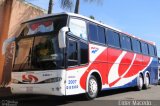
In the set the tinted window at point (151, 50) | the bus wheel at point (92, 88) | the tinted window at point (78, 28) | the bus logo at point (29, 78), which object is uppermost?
the tinted window at point (151, 50)

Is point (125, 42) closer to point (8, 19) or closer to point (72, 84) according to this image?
point (8, 19)

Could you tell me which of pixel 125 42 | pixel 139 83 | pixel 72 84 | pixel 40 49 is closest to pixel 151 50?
pixel 139 83

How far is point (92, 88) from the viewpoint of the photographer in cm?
1449

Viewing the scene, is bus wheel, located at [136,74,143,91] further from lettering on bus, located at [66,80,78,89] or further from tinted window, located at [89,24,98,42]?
lettering on bus, located at [66,80,78,89]

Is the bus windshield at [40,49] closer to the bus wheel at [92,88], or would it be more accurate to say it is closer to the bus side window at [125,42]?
the bus wheel at [92,88]

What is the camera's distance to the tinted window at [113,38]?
16.9 m

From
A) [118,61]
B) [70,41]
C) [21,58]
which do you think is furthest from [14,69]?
[118,61]

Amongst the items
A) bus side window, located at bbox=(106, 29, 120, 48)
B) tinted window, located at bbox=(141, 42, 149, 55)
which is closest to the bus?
bus side window, located at bbox=(106, 29, 120, 48)

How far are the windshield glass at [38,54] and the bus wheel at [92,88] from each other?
231cm

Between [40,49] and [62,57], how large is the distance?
3.08ft

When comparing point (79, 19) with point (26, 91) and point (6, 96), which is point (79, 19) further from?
point (6, 96)

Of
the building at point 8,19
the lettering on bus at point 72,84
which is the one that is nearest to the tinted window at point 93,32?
the lettering on bus at point 72,84

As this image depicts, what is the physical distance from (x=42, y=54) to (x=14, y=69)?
1.29 meters

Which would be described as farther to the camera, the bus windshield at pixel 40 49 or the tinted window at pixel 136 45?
the tinted window at pixel 136 45
